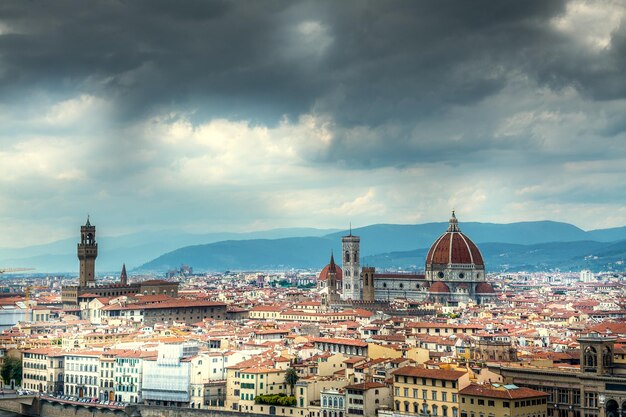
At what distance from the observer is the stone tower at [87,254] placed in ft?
436

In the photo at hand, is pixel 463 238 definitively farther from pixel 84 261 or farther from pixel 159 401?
pixel 159 401

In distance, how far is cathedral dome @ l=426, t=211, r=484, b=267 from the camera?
471 feet

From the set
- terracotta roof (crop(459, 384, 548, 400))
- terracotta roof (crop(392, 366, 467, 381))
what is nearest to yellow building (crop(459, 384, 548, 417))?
terracotta roof (crop(459, 384, 548, 400))

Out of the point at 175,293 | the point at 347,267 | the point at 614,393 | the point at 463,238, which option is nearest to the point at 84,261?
the point at 175,293

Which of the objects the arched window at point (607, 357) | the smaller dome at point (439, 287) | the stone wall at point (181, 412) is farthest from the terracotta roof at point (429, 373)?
the smaller dome at point (439, 287)

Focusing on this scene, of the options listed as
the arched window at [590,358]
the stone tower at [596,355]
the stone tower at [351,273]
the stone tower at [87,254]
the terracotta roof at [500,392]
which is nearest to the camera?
the terracotta roof at [500,392]

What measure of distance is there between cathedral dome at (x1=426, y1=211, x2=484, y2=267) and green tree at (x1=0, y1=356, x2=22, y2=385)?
244 feet

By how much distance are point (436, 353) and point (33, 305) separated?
64159mm

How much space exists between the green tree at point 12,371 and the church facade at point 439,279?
64943mm

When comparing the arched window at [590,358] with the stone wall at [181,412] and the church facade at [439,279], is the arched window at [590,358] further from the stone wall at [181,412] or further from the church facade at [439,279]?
the church facade at [439,279]

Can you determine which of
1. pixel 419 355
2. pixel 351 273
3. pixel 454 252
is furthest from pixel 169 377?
pixel 454 252

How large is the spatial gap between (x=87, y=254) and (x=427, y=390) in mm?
84076

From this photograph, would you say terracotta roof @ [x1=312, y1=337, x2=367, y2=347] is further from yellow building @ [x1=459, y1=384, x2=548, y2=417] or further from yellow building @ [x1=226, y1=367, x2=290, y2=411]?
yellow building @ [x1=459, y1=384, x2=548, y2=417]

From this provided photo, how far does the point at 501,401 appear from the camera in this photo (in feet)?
169
